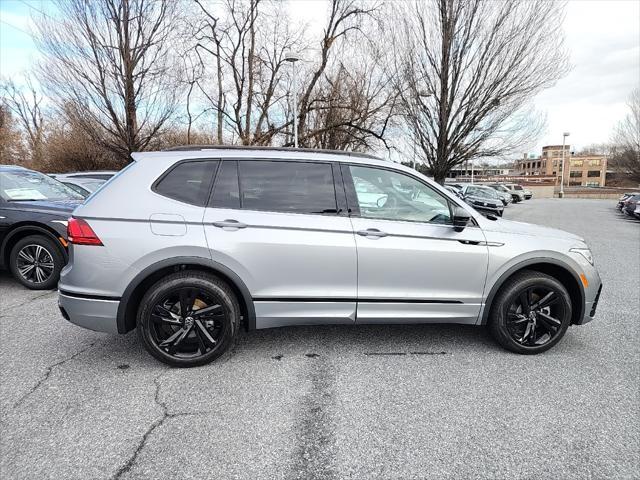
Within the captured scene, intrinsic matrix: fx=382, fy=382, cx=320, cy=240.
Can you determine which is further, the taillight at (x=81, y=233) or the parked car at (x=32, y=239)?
the parked car at (x=32, y=239)

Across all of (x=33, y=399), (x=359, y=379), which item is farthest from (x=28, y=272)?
(x=359, y=379)

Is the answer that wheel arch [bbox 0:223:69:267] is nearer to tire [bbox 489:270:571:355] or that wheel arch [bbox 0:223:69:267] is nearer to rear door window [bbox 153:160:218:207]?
rear door window [bbox 153:160:218:207]

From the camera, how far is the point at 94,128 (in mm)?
14562

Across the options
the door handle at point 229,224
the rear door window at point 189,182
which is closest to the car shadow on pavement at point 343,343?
the door handle at point 229,224

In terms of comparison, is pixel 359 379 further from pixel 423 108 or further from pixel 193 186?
pixel 423 108

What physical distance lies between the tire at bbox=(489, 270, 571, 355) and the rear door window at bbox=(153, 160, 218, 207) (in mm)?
2729

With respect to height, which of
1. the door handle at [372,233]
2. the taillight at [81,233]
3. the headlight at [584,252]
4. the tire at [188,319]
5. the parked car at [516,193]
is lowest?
the parked car at [516,193]

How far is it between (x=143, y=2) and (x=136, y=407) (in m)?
14.7

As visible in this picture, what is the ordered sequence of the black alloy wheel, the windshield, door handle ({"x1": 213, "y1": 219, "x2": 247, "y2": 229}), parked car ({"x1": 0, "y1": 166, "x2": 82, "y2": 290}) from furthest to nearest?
the windshield → parked car ({"x1": 0, "y1": 166, "x2": 82, "y2": 290}) → the black alloy wheel → door handle ({"x1": 213, "y1": 219, "x2": 247, "y2": 229})

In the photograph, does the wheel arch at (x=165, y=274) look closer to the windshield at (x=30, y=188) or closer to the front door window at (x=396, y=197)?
the front door window at (x=396, y=197)

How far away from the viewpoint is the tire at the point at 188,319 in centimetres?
303

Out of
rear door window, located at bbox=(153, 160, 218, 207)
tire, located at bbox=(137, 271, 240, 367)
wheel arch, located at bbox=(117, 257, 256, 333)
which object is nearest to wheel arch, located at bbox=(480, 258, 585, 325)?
wheel arch, located at bbox=(117, 257, 256, 333)

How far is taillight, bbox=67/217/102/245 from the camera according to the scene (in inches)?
116

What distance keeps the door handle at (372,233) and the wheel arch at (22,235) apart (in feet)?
14.8
